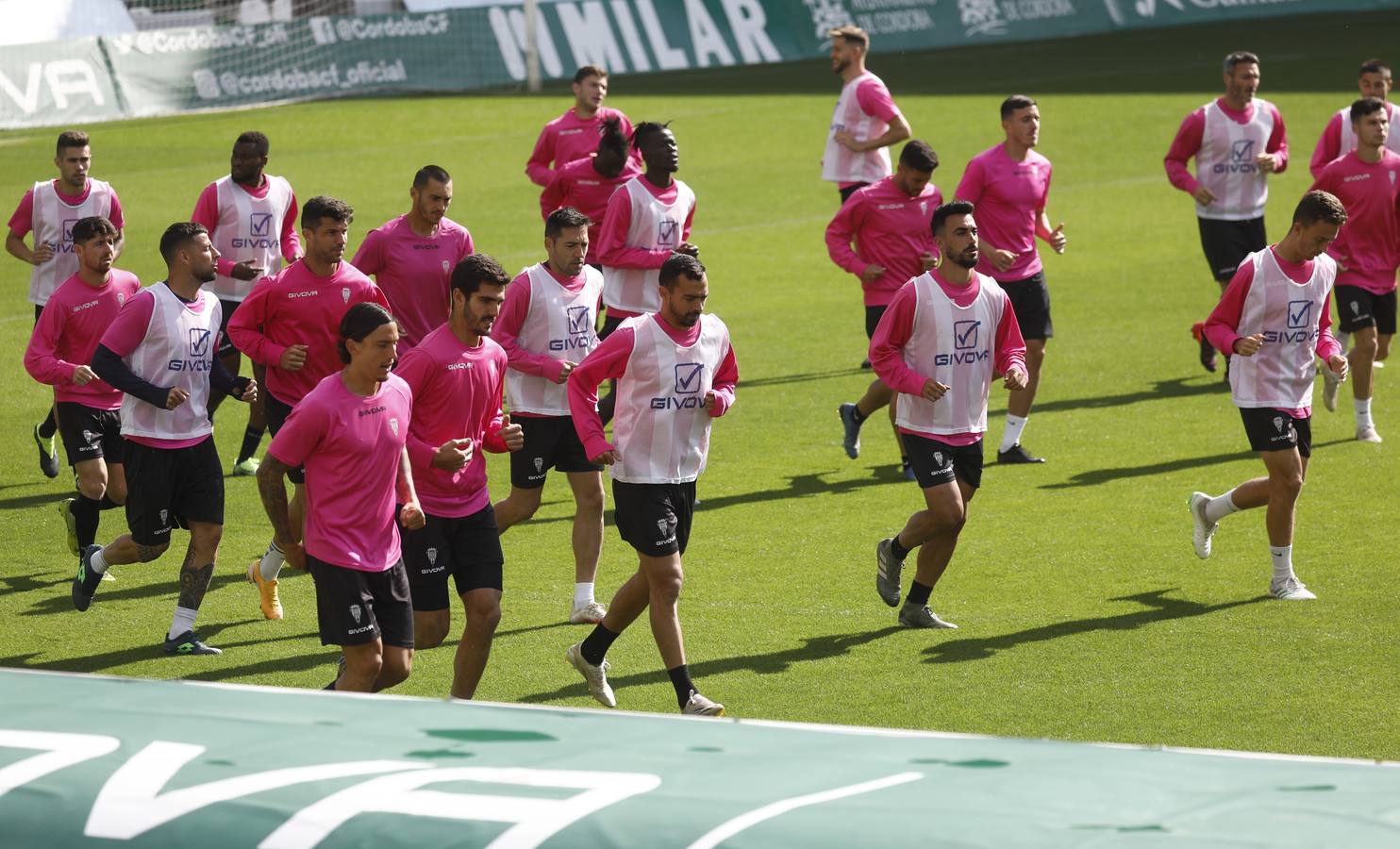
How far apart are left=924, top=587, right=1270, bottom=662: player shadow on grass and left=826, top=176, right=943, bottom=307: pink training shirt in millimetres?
3532

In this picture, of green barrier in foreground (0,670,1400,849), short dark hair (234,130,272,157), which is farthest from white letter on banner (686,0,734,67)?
green barrier in foreground (0,670,1400,849)

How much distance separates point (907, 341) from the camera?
9.10 metres

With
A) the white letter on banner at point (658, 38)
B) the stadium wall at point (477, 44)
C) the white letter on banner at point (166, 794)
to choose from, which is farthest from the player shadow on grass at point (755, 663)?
the white letter on banner at point (658, 38)

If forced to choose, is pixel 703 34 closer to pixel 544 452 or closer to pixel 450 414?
pixel 544 452

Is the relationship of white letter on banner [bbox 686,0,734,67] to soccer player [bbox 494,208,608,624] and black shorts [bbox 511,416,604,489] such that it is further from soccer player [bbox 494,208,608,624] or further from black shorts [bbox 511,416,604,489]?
black shorts [bbox 511,416,604,489]

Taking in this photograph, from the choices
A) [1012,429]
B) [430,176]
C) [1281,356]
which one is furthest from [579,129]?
[1281,356]

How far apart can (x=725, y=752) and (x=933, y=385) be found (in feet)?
16.1

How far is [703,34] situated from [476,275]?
1077 inches

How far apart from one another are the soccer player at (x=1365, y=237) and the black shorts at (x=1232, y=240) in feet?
5.52

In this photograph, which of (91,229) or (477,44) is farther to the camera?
(477,44)

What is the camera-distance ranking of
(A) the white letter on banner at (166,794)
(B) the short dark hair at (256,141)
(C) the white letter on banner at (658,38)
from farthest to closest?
Result: (C) the white letter on banner at (658,38), (B) the short dark hair at (256,141), (A) the white letter on banner at (166,794)

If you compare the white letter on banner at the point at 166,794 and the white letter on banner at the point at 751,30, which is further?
the white letter on banner at the point at 751,30

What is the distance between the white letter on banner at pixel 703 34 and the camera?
33.9m

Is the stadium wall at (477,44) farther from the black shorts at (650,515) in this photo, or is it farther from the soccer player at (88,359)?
the black shorts at (650,515)
